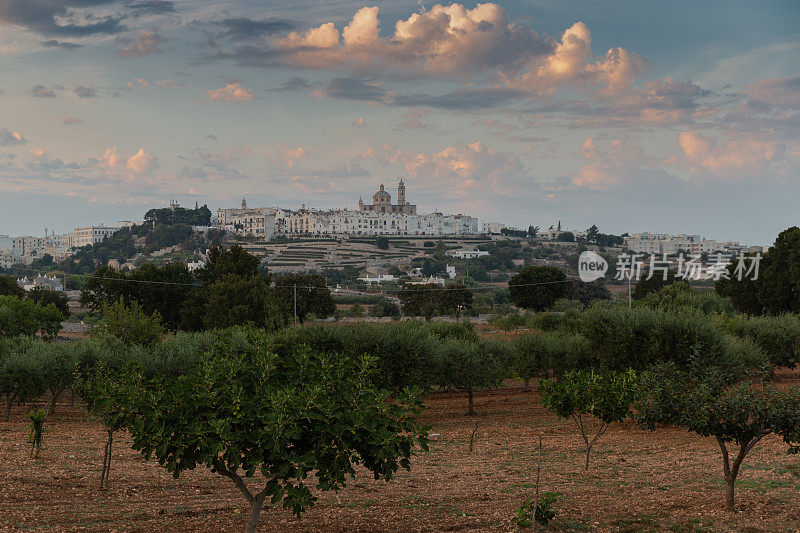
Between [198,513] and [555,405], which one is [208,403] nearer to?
[198,513]

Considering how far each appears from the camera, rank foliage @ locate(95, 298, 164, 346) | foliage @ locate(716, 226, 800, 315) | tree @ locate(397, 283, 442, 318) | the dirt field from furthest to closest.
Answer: tree @ locate(397, 283, 442, 318) → foliage @ locate(716, 226, 800, 315) → foliage @ locate(95, 298, 164, 346) → the dirt field

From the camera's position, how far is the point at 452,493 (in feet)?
48.1

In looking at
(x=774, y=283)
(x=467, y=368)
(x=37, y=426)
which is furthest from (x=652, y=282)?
(x=37, y=426)

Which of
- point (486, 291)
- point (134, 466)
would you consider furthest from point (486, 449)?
point (486, 291)

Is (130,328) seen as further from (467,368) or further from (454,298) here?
(454,298)

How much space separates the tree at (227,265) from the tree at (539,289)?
3777 centimetres

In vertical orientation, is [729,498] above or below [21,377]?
above

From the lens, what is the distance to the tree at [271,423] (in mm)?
8109

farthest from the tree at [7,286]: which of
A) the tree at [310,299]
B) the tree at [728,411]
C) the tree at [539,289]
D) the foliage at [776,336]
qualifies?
the tree at [728,411]

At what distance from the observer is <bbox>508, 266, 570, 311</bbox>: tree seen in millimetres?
89562

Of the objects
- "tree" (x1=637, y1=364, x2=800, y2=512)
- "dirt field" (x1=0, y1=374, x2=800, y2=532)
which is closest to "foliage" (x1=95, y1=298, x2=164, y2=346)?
"dirt field" (x1=0, y1=374, x2=800, y2=532)

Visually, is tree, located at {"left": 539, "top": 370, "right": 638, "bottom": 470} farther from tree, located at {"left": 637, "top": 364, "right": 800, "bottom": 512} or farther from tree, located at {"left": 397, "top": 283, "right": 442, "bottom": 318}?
tree, located at {"left": 397, "top": 283, "right": 442, "bottom": 318}

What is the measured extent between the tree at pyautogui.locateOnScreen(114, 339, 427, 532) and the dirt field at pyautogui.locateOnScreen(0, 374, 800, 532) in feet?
11.6

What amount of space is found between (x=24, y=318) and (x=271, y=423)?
2139 inches
